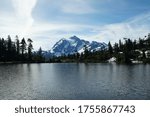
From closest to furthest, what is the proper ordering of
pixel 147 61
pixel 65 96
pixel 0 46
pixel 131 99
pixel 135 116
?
pixel 135 116, pixel 131 99, pixel 65 96, pixel 147 61, pixel 0 46

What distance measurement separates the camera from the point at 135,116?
86.3 ft

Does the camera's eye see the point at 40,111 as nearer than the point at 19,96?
Yes

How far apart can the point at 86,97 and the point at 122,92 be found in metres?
7.76

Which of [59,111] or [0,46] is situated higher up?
[0,46]

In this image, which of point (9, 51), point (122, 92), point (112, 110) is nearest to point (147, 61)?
point (9, 51)

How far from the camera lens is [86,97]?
42.1 metres

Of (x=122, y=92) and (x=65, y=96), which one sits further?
(x=122, y=92)

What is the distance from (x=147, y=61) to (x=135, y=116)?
14435 centimetres

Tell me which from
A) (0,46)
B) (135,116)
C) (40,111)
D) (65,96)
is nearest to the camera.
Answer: (135,116)

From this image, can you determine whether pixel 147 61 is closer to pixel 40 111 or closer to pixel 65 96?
pixel 65 96

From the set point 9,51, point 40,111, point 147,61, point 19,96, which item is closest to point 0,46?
point 9,51

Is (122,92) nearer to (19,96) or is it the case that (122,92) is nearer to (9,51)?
(19,96)

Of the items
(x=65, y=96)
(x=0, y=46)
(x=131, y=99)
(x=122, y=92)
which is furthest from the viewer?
(x=0, y=46)

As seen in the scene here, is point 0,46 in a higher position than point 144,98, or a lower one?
higher
